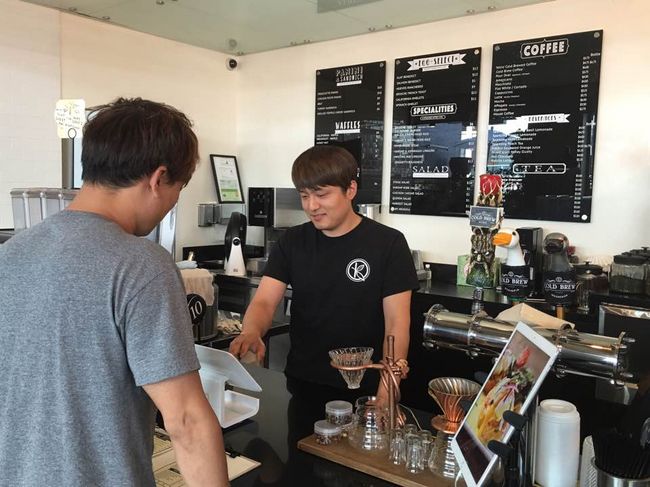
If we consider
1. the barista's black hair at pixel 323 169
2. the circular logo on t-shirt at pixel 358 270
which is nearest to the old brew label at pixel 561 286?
the circular logo on t-shirt at pixel 358 270

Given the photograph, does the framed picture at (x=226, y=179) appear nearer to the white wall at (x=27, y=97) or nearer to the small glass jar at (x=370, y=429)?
the white wall at (x=27, y=97)

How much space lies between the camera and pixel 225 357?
53.8 inches

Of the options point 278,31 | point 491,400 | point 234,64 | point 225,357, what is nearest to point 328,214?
point 225,357

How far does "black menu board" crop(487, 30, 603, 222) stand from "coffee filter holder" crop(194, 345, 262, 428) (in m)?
2.21

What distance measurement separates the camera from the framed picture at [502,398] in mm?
848

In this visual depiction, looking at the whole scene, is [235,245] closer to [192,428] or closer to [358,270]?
[358,270]

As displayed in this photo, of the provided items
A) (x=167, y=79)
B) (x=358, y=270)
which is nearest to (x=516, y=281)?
(x=358, y=270)

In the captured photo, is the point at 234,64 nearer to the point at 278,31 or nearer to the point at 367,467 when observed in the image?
the point at 278,31

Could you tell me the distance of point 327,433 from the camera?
1.35 meters

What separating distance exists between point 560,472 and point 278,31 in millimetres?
3457

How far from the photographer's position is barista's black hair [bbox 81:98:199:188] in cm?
97

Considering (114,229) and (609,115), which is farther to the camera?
(609,115)

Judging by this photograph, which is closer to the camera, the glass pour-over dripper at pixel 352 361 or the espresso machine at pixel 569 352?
the espresso machine at pixel 569 352

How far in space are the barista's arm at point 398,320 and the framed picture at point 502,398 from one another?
30.7 inches
